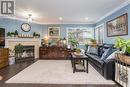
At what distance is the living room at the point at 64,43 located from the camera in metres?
4.10

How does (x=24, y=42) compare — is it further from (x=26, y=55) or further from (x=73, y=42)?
(x=73, y=42)

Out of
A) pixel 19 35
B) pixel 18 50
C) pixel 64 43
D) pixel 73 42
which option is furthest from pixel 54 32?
pixel 18 50

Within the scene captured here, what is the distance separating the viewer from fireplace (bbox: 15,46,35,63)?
8.10 meters

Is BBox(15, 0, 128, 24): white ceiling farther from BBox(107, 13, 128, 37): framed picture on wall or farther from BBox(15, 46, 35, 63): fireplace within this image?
BBox(15, 46, 35, 63): fireplace

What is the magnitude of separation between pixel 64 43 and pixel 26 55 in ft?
8.70

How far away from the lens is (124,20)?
517 cm

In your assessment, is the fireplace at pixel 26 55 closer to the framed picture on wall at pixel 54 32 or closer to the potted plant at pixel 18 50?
the potted plant at pixel 18 50

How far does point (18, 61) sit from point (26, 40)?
1473mm

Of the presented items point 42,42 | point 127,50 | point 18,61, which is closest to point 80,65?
point 127,50

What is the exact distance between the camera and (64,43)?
10055mm

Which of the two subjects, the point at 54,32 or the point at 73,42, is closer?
the point at 73,42

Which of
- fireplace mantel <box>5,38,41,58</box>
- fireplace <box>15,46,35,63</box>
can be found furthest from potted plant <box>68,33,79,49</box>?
fireplace <box>15,46,35,63</box>

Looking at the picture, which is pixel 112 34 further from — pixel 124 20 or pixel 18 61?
pixel 18 61

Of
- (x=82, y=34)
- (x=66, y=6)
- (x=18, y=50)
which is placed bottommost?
(x=18, y=50)
